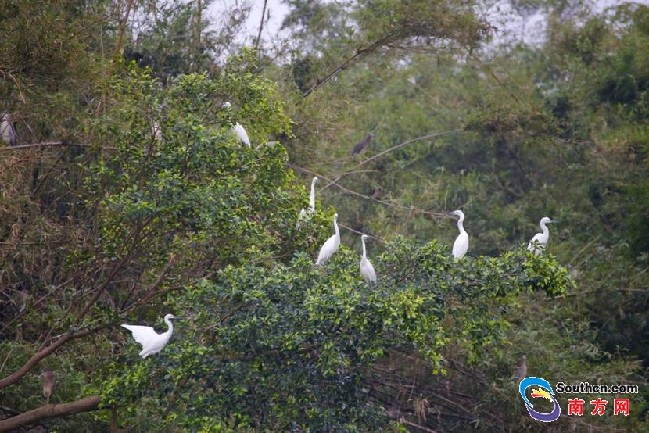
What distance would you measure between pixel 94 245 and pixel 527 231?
25.0ft

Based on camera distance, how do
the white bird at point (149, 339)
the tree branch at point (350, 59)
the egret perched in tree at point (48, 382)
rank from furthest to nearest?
the tree branch at point (350, 59), the egret perched in tree at point (48, 382), the white bird at point (149, 339)

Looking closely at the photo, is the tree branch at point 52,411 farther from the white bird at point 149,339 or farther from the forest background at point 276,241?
the white bird at point 149,339

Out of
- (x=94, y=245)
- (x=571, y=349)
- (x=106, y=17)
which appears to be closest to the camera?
(x=94, y=245)

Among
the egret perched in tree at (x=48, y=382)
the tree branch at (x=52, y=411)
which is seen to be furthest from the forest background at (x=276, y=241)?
the egret perched in tree at (x=48, y=382)

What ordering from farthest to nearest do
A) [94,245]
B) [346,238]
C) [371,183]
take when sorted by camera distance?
1. [371,183]
2. [346,238]
3. [94,245]

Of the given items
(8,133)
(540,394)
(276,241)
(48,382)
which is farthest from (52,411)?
(540,394)

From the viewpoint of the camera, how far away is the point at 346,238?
12703mm

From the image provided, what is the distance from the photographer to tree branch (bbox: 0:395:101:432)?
7.30 metres

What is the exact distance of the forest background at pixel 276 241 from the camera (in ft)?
23.1

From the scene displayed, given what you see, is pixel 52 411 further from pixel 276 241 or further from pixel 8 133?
pixel 8 133

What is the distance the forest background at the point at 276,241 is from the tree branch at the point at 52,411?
0.02 meters

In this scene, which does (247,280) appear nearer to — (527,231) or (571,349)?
(571,349)

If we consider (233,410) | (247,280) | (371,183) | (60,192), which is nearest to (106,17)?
(60,192)

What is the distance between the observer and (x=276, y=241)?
830 cm
